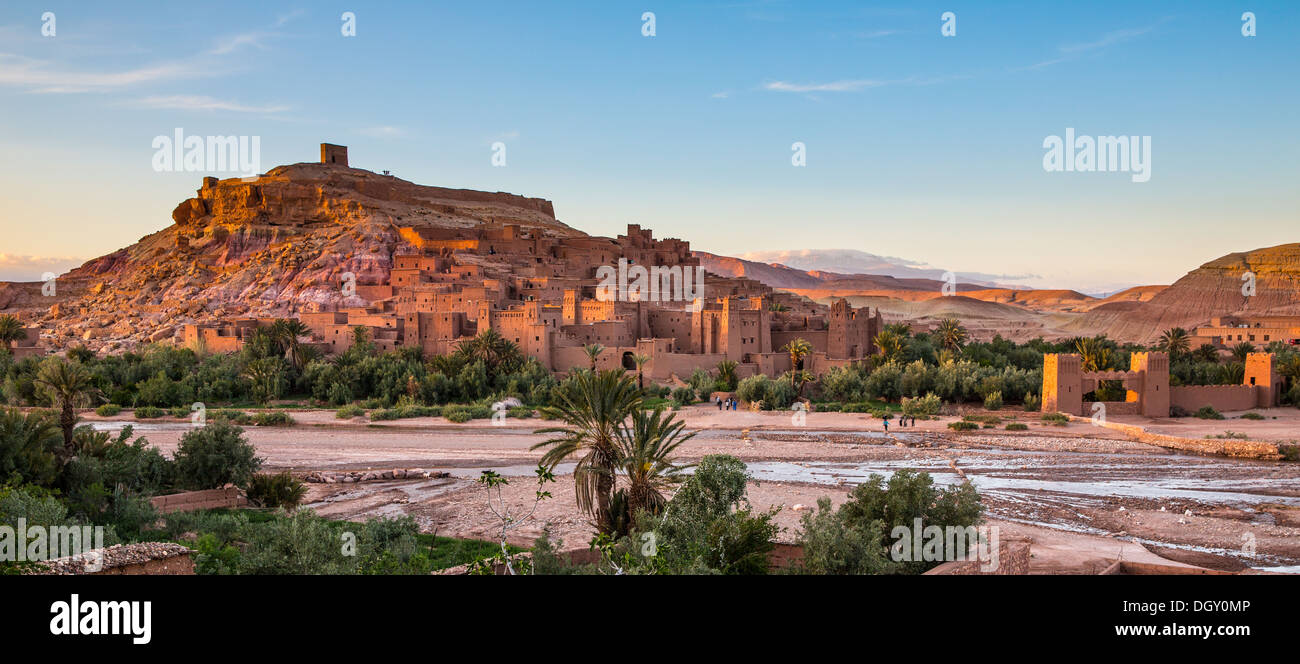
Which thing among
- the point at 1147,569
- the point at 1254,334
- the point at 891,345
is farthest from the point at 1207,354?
the point at 1147,569

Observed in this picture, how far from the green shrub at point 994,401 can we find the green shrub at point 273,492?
23080 mm

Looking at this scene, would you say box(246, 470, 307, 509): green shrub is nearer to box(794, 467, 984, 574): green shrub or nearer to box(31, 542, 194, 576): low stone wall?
box(31, 542, 194, 576): low stone wall

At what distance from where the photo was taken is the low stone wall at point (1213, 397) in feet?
94.1

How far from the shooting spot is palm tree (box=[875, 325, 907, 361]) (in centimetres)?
3616

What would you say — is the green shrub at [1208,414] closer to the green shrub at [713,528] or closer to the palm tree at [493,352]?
the palm tree at [493,352]

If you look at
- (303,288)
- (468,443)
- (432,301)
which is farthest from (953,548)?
(303,288)

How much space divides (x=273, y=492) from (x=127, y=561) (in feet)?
31.6

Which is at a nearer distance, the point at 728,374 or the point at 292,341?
the point at 728,374

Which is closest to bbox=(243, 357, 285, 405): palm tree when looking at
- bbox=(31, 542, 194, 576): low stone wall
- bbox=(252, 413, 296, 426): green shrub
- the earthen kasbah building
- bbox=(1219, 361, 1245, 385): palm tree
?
the earthen kasbah building

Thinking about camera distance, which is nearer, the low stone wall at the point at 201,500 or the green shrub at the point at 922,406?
the low stone wall at the point at 201,500

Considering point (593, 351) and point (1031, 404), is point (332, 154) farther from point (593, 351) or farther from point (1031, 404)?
point (1031, 404)

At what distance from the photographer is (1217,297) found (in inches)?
2751

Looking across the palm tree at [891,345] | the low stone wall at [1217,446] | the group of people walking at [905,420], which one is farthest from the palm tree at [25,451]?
the palm tree at [891,345]
